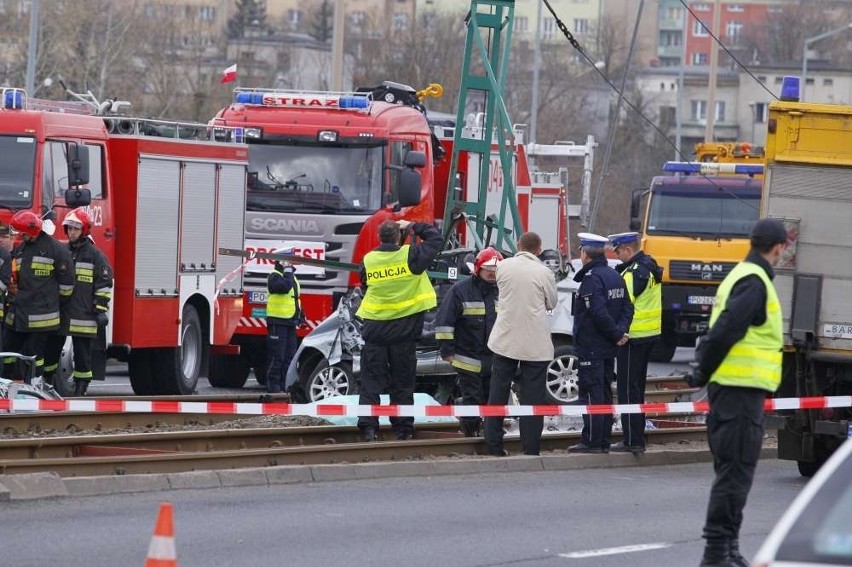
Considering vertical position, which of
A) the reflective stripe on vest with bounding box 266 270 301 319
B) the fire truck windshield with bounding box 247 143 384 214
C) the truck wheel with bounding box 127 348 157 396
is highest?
the fire truck windshield with bounding box 247 143 384 214

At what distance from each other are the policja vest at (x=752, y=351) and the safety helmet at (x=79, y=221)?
9.42m

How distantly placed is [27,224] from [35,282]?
55cm

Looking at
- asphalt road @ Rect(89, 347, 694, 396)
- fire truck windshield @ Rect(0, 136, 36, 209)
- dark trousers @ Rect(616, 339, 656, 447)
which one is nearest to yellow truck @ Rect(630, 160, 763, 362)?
asphalt road @ Rect(89, 347, 694, 396)

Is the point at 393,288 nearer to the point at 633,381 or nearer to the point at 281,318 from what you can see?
the point at 633,381

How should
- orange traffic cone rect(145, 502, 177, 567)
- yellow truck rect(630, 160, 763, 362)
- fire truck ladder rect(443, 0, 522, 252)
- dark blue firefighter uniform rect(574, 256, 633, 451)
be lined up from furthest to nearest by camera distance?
yellow truck rect(630, 160, 763, 362), fire truck ladder rect(443, 0, 522, 252), dark blue firefighter uniform rect(574, 256, 633, 451), orange traffic cone rect(145, 502, 177, 567)

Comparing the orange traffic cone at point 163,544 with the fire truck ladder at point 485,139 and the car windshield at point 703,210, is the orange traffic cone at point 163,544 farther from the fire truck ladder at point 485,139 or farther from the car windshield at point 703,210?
the car windshield at point 703,210

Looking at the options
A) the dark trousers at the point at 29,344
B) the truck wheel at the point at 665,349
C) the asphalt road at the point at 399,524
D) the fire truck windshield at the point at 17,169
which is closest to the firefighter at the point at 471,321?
the asphalt road at the point at 399,524

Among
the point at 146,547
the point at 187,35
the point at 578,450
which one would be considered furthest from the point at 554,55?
the point at 146,547

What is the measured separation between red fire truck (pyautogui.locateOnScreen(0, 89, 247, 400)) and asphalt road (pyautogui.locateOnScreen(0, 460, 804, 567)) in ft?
21.5

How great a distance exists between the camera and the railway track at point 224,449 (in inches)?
485

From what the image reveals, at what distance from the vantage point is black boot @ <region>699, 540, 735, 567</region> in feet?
29.5

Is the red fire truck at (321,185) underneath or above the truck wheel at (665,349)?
above

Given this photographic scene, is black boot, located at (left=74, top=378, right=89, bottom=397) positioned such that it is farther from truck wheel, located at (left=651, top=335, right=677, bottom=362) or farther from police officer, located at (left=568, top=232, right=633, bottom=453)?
truck wheel, located at (left=651, top=335, right=677, bottom=362)

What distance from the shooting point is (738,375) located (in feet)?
29.6
